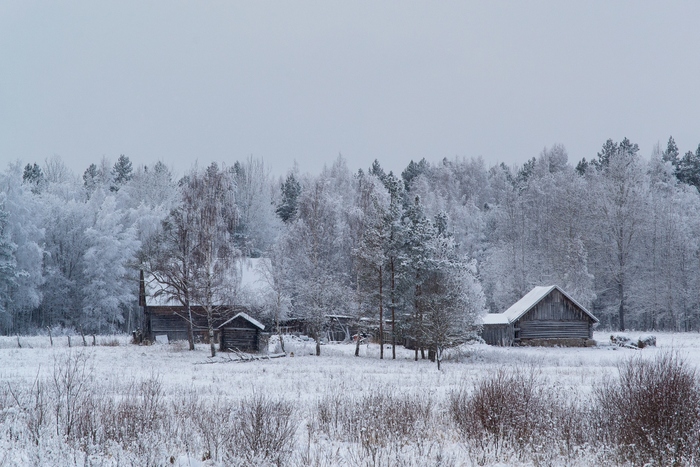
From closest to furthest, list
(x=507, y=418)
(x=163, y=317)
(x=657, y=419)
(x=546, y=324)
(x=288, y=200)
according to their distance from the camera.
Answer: (x=657, y=419) → (x=507, y=418) → (x=163, y=317) → (x=546, y=324) → (x=288, y=200)

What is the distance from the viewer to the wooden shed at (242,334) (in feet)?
124

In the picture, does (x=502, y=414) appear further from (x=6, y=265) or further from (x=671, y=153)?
(x=671, y=153)

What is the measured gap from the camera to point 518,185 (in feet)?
289

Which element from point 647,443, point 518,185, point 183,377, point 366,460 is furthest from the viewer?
point 518,185

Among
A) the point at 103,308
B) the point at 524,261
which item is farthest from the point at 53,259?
the point at 524,261

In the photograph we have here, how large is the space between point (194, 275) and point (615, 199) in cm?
4414

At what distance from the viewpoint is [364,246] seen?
3612cm

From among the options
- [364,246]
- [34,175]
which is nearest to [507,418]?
[364,246]

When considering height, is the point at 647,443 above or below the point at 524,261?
below

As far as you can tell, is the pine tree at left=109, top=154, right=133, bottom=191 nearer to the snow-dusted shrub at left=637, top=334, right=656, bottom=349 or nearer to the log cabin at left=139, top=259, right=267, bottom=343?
the log cabin at left=139, top=259, right=267, bottom=343

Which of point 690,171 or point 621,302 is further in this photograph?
point 690,171

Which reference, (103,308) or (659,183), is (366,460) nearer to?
(103,308)

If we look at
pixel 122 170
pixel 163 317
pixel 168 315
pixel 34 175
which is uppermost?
pixel 122 170

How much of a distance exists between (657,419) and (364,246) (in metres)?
26.6
